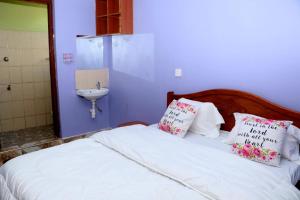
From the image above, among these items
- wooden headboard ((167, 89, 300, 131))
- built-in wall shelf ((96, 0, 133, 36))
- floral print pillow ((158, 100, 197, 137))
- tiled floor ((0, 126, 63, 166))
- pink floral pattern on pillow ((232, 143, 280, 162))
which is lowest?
tiled floor ((0, 126, 63, 166))

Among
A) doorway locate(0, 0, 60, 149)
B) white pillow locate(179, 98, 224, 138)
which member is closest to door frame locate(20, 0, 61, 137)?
doorway locate(0, 0, 60, 149)

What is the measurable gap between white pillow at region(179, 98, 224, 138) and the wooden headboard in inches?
3.3

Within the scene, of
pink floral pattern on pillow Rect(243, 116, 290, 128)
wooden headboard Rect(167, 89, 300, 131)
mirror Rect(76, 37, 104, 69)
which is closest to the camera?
pink floral pattern on pillow Rect(243, 116, 290, 128)

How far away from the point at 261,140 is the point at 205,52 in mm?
1183

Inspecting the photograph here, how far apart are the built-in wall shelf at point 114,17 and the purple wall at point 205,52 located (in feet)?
0.38

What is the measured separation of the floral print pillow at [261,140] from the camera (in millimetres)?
1827

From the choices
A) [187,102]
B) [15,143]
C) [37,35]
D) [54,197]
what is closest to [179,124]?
[187,102]

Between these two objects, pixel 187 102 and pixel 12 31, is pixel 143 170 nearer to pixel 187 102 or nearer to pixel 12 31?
pixel 187 102

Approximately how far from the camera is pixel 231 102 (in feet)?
8.07

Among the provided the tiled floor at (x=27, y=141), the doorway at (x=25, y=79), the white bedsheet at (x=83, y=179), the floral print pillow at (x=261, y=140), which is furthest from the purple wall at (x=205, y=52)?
the white bedsheet at (x=83, y=179)

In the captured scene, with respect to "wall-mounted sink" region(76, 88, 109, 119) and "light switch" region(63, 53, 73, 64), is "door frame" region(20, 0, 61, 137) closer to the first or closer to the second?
"light switch" region(63, 53, 73, 64)

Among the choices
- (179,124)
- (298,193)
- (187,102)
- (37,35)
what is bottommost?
(298,193)

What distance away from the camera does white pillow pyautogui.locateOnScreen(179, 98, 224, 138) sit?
2461mm

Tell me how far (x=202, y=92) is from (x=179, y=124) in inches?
20.0
